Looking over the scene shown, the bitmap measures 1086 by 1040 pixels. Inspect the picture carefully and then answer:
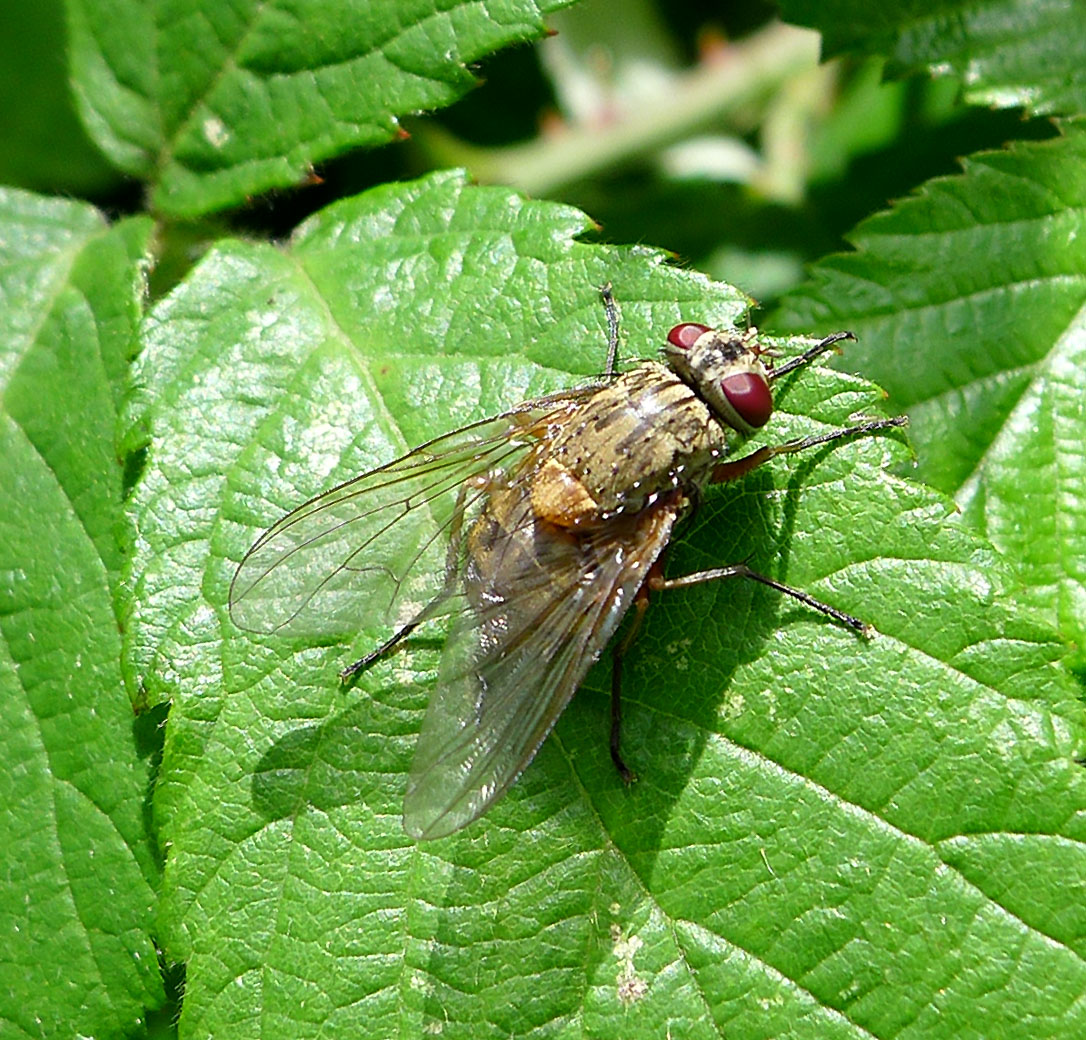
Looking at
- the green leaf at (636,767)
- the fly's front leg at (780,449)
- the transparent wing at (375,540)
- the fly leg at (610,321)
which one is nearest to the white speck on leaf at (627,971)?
the green leaf at (636,767)

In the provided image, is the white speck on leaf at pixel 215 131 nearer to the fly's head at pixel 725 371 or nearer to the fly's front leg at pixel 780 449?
the fly's head at pixel 725 371

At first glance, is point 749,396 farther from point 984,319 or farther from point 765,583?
point 984,319

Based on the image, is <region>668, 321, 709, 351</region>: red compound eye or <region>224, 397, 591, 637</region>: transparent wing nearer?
<region>224, 397, 591, 637</region>: transparent wing

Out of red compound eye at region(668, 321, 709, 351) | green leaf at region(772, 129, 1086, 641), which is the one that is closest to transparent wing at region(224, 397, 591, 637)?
red compound eye at region(668, 321, 709, 351)

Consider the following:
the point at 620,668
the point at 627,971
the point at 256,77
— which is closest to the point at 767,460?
the point at 620,668

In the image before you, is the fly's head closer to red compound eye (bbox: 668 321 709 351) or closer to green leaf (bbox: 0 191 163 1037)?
red compound eye (bbox: 668 321 709 351)

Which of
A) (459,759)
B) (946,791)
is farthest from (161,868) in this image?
(946,791)
